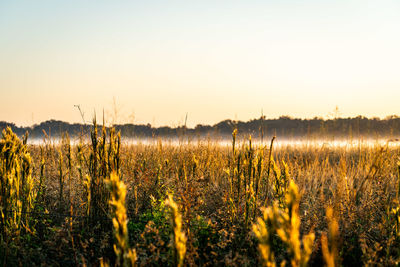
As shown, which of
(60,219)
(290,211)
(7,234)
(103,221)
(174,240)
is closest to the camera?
(290,211)

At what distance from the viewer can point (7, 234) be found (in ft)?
Result: 8.64

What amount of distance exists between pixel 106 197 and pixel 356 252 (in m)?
2.58

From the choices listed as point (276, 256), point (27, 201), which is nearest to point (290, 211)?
point (276, 256)

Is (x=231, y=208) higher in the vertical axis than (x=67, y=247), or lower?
higher

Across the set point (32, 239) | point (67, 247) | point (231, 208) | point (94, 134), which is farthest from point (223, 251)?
point (32, 239)

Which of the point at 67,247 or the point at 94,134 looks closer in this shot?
the point at 67,247

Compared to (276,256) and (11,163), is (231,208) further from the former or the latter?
(11,163)

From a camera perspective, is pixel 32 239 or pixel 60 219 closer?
pixel 32 239

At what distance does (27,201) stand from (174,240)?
2192 mm

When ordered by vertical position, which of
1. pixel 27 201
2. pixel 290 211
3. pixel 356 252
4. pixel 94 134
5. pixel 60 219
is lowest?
pixel 356 252

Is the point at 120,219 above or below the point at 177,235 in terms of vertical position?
above

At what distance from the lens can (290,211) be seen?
47.7 inches

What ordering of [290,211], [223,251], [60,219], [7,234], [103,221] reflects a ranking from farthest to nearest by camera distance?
[60,219] < [103,221] < [223,251] < [7,234] < [290,211]

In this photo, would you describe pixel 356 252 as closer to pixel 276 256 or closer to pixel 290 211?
pixel 276 256
